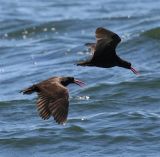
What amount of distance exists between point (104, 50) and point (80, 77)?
697 cm

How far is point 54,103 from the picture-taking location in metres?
14.4

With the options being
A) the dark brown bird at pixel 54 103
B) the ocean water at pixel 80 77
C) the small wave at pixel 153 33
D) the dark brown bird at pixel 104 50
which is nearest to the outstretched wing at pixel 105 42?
the dark brown bird at pixel 104 50

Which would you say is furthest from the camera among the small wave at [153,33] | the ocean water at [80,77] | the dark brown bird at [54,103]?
the small wave at [153,33]

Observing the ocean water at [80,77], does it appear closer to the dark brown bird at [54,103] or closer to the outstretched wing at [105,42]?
the outstretched wing at [105,42]

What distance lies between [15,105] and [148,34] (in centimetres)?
717

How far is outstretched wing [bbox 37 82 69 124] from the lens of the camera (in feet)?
46.6

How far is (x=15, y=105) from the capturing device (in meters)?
20.9

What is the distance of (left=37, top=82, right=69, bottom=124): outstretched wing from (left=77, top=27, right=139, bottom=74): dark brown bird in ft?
5.77

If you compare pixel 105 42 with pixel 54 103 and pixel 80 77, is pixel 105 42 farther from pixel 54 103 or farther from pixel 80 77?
pixel 80 77

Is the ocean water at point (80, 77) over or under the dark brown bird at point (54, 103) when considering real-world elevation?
under

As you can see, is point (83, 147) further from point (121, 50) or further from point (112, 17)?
point (112, 17)

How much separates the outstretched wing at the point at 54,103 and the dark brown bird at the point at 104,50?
5.77 feet

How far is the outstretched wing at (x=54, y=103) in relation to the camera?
14219 millimetres

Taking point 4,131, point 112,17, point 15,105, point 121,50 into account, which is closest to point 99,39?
point 4,131
